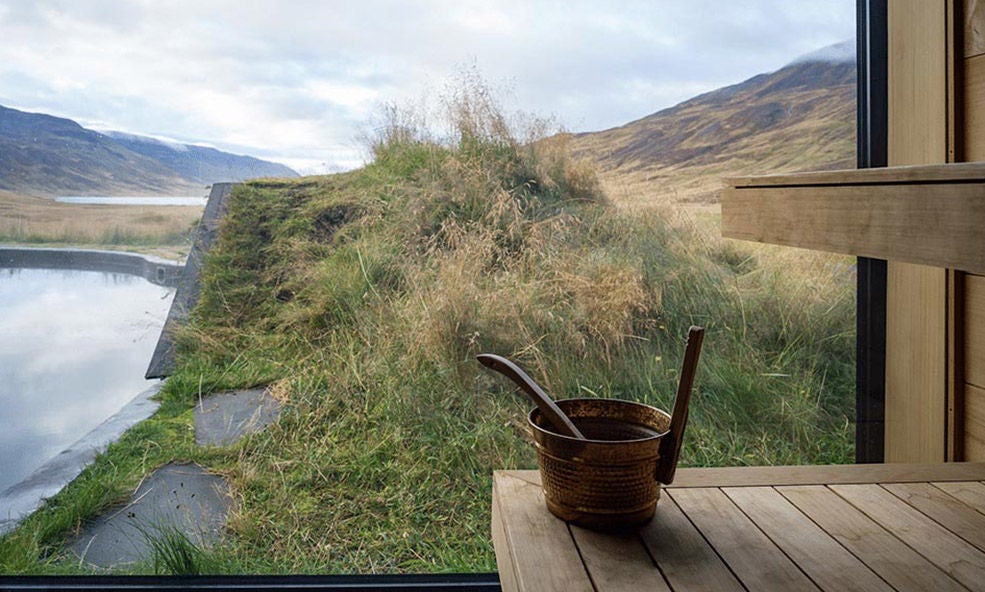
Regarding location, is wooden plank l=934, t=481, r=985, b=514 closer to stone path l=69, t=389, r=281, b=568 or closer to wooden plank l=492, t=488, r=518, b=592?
wooden plank l=492, t=488, r=518, b=592

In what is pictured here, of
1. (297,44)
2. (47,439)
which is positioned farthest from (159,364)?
(297,44)

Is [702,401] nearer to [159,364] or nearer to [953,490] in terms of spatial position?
[953,490]

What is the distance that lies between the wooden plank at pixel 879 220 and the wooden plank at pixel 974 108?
915mm

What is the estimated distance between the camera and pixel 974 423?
5.23 feet

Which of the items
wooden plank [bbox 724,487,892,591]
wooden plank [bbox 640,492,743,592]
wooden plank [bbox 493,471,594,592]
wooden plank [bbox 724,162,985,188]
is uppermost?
→ wooden plank [bbox 724,162,985,188]

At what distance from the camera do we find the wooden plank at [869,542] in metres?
0.99

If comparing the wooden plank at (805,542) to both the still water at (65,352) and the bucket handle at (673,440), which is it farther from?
the still water at (65,352)

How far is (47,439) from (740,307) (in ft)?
5.55

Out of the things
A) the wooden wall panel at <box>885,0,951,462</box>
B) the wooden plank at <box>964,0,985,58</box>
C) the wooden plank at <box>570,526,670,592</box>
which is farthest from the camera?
the wooden wall panel at <box>885,0,951,462</box>

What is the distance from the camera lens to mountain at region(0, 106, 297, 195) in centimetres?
188

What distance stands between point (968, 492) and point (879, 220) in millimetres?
841

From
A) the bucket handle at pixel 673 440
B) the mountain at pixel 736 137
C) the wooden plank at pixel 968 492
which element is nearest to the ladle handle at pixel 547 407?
the bucket handle at pixel 673 440

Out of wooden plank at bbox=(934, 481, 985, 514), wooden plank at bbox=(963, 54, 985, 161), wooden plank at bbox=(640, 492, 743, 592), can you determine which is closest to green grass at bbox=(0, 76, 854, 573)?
wooden plank at bbox=(963, 54, 985, 161)

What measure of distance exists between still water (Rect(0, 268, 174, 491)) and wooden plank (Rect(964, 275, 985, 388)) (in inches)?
71.0
